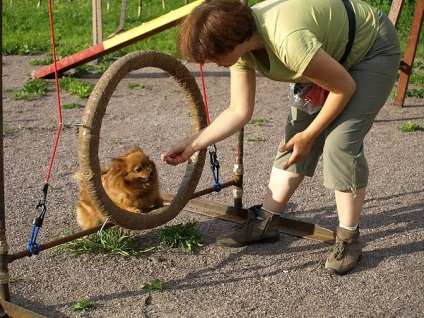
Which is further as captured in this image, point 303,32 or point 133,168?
point 133,168

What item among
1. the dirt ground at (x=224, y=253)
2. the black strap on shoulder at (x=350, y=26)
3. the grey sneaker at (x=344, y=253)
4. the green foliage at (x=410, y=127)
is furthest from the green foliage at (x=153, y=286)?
the green foliage at (x=410, y=127)

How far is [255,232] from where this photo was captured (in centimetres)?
386

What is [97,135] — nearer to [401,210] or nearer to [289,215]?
[289,215]

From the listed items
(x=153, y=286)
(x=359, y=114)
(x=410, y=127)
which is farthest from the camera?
(x=410, y=127)

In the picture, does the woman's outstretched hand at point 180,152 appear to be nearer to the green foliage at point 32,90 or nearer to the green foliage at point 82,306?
the green foliage at point 82,306

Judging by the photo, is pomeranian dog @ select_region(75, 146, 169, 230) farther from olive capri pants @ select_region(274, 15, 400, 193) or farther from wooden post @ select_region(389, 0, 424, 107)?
wooden post @ select_region(389, 0, 424, 107)

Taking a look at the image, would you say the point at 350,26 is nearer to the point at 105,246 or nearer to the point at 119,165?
the point at 119,165

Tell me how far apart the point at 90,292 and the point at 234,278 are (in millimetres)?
745

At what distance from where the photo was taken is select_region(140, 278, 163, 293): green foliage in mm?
3348

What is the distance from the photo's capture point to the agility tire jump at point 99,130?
3141mm

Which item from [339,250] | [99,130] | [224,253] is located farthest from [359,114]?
[99,130]

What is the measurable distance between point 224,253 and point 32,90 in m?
4.47

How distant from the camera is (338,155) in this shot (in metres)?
3.31

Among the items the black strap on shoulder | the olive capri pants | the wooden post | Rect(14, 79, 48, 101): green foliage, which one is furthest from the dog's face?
the wooden post
